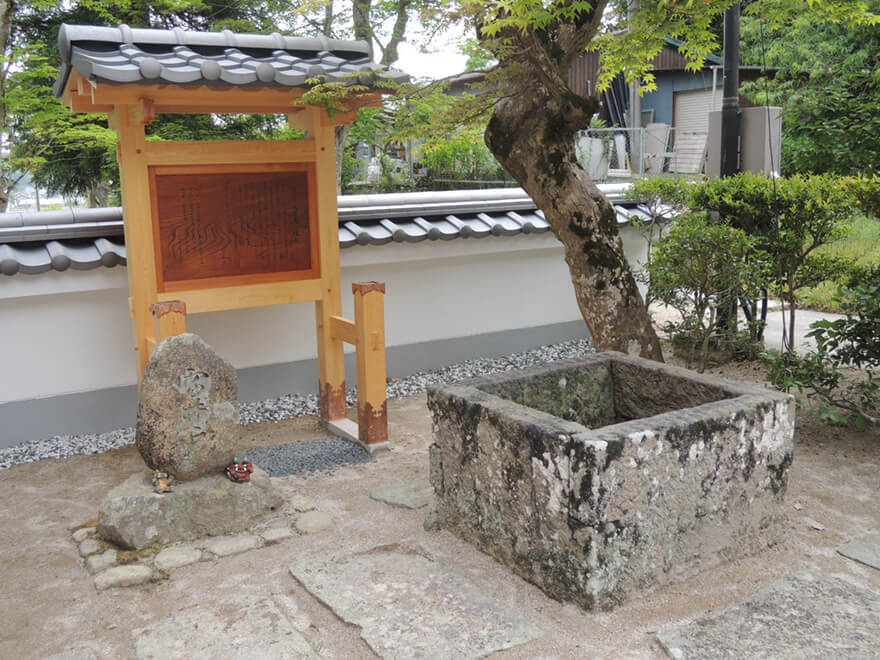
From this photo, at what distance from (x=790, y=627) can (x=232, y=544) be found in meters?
2.83

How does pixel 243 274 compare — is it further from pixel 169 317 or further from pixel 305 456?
pixel 305 456

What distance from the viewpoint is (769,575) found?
3.75m

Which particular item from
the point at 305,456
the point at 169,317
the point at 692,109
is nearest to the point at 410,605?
the point at 305,456

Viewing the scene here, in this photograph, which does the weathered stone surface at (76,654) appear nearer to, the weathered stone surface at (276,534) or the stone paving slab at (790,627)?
the weathered stone surface at (276,534)

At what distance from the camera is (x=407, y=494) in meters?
4.96

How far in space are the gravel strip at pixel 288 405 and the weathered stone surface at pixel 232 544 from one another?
228cm

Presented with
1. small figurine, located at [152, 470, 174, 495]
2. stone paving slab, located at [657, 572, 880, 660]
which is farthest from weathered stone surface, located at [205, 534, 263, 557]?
stone paving slab, located at [657, 572, 880, 660]

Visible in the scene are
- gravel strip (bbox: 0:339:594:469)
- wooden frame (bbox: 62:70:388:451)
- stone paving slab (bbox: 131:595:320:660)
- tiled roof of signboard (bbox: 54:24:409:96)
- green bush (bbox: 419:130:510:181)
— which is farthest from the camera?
green bush (bbox: 419:130:510:181)

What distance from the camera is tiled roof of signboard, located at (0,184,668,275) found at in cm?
589

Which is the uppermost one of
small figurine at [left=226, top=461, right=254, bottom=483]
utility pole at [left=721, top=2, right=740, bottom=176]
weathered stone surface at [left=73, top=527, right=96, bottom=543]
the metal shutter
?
the metal shutter

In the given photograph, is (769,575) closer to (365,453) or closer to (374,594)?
(374,594)

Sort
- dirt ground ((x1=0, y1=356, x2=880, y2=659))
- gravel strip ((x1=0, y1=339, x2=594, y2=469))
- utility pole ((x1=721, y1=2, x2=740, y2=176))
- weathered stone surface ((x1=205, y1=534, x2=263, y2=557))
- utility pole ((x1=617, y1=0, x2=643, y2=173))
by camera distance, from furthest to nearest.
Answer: utility pole ((x1=617, y1=0, x2=643, y2=173)) < utility pole ((x1=721, y1=2, x2=740, y2=176)) < gravel strip ((x1=0, y1=339, x2=594, y2=469)) < weathered stone surface ((x1=205, y1=534, x2=263, y2=557)) < dirt ground ((x1=0, y1=356, x2=880, y2=659))

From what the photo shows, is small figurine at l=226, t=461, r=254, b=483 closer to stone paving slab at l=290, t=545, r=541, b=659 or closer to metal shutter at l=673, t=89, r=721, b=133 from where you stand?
stone paving slab at l=290, t=545, r=541, b=659

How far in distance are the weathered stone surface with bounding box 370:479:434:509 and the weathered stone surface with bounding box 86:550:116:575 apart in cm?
157
